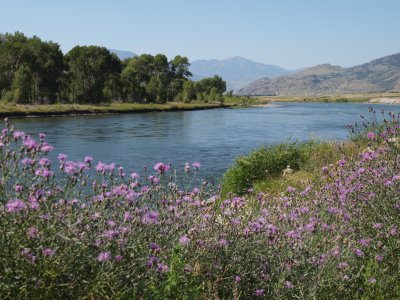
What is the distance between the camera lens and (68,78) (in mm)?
98688

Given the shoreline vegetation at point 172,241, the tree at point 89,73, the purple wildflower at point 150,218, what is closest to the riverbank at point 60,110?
the tree at point 89,73

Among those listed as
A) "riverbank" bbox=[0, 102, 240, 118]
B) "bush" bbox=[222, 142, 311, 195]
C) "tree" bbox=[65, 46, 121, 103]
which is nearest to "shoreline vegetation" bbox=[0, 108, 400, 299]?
"bush" bbox=[222, 142, 311, 195]

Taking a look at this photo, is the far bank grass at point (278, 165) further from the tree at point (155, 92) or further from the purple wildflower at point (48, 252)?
the tree at point (155, 92)

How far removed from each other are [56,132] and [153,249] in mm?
42381

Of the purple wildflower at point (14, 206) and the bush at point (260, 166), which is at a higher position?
the purple wildflower at point (14, 206)

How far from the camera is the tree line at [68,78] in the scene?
86125mm

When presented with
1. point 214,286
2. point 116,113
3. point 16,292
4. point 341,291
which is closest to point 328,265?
point 341,291

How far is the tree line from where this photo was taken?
283 ft

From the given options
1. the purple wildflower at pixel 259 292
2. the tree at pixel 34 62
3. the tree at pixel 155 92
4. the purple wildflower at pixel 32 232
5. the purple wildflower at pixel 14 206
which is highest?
the tree at pixel 34 62

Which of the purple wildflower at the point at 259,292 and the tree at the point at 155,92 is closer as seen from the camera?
the purple wildflower at the point at 259,292

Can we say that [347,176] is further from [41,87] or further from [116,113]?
[41,87]

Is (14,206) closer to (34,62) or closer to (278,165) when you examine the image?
(278,165)

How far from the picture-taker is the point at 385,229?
5656 mm

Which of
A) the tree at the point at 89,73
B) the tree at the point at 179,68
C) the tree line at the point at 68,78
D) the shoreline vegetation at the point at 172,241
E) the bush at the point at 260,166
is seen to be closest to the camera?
the shoreline vegetation at the point at 172,241
